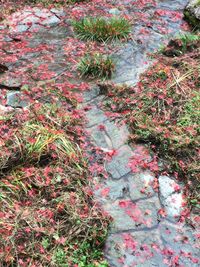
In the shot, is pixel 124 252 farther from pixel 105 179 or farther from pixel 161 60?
pixel 161 60

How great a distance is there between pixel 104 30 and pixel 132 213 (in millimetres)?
4028

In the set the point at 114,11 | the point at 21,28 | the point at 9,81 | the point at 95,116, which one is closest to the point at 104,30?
the point at 114,11

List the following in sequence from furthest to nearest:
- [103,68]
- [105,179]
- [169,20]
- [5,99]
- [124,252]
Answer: [169,20] < [103,68] < [5,99] < [105,179] < [124,252]

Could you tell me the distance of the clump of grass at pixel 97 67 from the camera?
21.1ft

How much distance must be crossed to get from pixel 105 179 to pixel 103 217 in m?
0.69

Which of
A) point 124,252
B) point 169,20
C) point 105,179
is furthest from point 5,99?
point 169,20

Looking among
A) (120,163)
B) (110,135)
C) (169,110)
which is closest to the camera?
(120,163)

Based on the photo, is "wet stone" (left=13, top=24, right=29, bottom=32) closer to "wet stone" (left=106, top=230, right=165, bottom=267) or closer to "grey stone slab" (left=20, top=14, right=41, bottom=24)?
"grey stone slab" (left=20, top=14, right=41, bottom=24)

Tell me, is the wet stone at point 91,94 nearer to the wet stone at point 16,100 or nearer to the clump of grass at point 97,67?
the clump of grass at point 97,67

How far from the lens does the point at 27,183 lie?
4469mm

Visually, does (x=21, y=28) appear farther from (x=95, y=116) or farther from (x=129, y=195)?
(x=129, y=195)

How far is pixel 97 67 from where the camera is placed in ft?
21.2

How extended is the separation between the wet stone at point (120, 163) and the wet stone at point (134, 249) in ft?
2.91

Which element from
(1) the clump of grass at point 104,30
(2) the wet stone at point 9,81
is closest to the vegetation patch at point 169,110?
(1) the clump of grass at point 104,30
